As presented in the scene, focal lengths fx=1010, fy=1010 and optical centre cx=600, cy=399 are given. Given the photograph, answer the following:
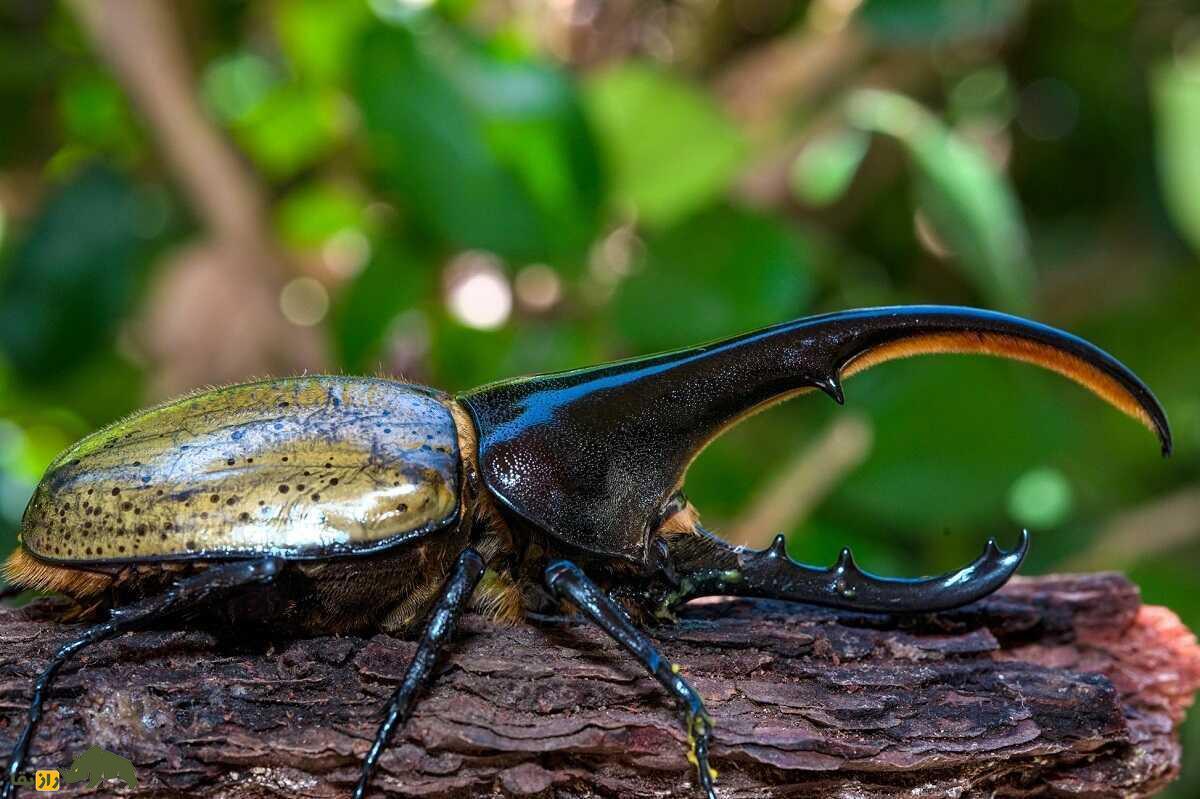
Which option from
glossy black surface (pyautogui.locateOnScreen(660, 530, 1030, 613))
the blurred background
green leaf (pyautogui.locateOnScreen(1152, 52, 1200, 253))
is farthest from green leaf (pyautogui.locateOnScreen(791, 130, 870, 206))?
glossy black surface (pyautogui.locateOnScreen(660, 530, 1030, 613))

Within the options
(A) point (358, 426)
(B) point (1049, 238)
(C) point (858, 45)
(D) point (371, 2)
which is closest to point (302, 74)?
(D) point (371, 2)

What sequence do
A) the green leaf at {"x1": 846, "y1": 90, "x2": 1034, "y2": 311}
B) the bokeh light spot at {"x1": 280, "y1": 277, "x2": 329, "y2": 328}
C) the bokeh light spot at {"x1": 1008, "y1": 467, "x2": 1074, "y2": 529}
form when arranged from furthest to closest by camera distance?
the bokeh light spot at {"x1": 280, "y1": 277, "x2": 329, "y2": 328}, the bokeh light spot at {"x1": 1008, "y1": 467, "x2": 1074, "y2": 529}, the green leaf at {"x1": 846, "y1": 90, "x2": 1034, "y2": 311}

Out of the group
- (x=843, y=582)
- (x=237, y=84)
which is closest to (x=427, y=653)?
(x=843, y=582)

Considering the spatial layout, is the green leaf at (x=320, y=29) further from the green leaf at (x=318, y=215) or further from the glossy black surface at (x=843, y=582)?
the glossy black surface at (x=843, y=582)

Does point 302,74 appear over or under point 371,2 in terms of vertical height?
under

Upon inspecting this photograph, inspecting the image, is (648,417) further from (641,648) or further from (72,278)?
(72,278)

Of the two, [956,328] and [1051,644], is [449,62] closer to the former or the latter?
[956,328]

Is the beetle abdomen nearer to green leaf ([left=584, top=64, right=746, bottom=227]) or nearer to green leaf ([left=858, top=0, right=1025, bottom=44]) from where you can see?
green leaf ([left=584, top=64, right=746, bottom=227])
